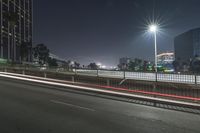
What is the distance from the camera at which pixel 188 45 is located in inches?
6225

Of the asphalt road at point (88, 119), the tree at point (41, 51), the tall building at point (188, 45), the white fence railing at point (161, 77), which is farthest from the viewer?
the tall building at point (188, 45)

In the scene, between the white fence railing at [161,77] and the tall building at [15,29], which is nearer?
the white fence railing at [161,77]

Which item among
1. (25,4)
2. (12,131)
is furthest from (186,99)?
(25,4)

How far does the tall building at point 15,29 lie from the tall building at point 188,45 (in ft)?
431

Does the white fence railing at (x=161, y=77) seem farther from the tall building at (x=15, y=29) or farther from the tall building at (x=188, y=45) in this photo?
the tall building at (x=188, y=45)

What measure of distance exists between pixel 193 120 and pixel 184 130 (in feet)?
5.35

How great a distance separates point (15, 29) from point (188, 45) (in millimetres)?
154436

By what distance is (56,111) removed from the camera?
7.92 m

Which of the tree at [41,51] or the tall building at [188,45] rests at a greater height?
the tall building at [188,45]

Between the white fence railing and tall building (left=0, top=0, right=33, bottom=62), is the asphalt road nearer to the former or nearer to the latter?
the white fence railing

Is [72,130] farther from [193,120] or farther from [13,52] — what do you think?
[13,52]

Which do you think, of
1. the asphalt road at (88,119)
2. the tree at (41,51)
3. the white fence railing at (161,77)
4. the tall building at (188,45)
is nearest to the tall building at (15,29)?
the tree at (41,51)

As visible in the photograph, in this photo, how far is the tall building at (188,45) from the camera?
144 meters

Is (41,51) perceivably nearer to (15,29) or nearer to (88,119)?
(15,29)
